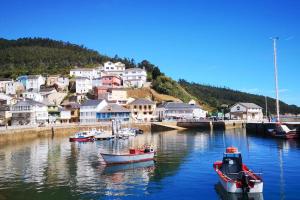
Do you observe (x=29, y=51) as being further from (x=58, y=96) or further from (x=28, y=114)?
(x=28, y=114)

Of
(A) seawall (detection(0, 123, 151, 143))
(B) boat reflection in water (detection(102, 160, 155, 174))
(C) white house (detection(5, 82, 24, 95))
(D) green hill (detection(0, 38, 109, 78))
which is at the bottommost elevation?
(B) boat reflection in water (detection(102, 160, 155, 174))

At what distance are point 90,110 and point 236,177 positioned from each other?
8104 cm

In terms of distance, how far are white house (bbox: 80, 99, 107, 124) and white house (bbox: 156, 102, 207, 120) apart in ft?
69.4

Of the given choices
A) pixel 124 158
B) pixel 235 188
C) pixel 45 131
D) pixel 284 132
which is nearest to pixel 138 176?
pixel 124 158

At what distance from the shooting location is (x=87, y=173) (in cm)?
3622

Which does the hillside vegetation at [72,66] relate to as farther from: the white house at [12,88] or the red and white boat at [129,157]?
the red and white boat at [129,157]

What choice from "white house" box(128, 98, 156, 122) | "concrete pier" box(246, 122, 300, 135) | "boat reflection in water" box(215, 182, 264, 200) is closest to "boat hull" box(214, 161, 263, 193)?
"boat reflection in water" box(215, 182, 264, 200)

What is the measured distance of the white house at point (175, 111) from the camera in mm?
118312

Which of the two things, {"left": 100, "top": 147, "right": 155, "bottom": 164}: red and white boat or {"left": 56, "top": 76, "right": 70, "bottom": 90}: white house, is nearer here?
{"left": 100, "top": 147, "right": 155, "bottom": 164}: red and white boat

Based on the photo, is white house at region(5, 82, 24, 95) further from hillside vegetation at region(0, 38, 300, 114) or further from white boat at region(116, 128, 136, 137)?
white boat at region(116, 128, 136, 137)

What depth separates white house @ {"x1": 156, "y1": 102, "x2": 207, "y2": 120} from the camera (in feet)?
388

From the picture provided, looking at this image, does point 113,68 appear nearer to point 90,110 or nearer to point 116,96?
point 116,96

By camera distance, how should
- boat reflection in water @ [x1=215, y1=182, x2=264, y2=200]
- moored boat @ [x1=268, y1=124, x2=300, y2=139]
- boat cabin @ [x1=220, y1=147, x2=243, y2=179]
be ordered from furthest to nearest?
moored boat @ [x1=268, y1=124, x2=300, y2=139], boat cabin @ [x1=220, y1=147, x2=243, y2=179], boat reflection in water @ [x1=215, y1=182, x2=264, y2=200]

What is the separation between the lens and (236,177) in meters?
28.6
